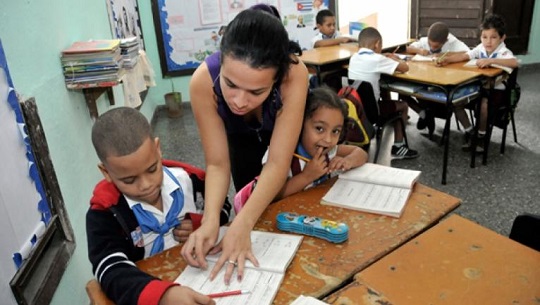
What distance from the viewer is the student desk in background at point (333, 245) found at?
0.96 meters

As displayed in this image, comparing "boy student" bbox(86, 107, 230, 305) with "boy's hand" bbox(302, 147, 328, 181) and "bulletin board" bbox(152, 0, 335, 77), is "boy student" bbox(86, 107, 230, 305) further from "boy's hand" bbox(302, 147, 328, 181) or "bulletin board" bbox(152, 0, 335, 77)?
"bulletin board" bbox(152, 0, 335, 77)

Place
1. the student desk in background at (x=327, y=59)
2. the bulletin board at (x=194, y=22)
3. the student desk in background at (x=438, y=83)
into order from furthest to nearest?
the bulletin board at (x=194, y=22) → the student desk in background at (x=327, y=59) → the student desk in background at (x=438, y=83)

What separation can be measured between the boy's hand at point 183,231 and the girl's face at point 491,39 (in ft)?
11.1

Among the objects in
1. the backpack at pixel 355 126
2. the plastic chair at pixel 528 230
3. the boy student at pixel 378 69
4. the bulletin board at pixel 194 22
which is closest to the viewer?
the plastic chair at pixel 528 230

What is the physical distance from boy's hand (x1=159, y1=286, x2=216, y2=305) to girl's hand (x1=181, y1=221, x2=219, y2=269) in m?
0.13

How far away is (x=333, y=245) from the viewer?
3.56ft

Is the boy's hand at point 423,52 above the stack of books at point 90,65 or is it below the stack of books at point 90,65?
below

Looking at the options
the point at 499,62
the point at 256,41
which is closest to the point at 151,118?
the point at 499,62

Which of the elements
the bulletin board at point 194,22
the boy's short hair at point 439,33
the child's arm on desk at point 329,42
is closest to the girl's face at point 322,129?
the boy's short hair at point 439,33

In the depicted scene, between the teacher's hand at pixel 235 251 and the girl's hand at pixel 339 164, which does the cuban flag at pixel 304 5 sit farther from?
the teacher's hand at pixel 235 251

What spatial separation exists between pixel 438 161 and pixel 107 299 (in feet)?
10.00

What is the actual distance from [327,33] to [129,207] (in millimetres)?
4058

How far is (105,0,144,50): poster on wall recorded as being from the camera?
3252 millimetres

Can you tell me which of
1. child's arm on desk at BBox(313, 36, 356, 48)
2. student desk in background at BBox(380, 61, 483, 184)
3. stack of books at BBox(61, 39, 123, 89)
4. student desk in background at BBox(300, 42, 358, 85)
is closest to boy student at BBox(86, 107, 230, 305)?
stack of books at BBox(61, 39, 123, 89)
